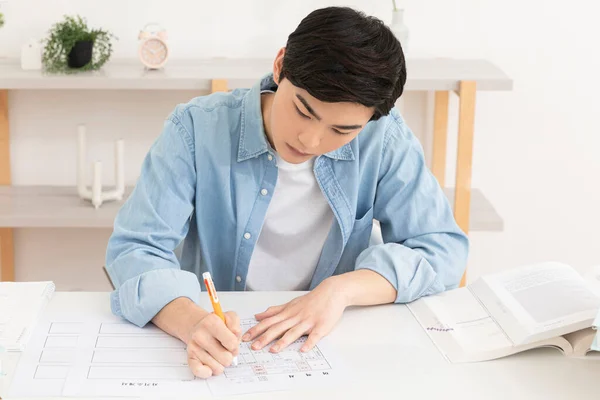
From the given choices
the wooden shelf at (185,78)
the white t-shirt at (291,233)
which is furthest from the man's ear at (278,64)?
the wooden shelf at (185,78)

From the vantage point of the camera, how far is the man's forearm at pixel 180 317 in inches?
48.2

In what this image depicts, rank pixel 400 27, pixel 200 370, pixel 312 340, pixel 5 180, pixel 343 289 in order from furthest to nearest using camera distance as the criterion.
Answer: pixel 5 180 < pixel 400 27 < pixel 343 289 < pixel 312 340 < pixel 200 370

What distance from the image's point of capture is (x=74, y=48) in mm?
2379

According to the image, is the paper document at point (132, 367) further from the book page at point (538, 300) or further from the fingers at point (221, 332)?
the book page at point (538, 300)

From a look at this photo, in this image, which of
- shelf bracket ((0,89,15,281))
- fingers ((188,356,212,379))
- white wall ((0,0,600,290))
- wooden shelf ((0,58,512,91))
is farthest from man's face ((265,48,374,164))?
shelf bracket ((0,89,15,281))

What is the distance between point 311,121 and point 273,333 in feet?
1.02

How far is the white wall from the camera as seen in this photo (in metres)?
2.60

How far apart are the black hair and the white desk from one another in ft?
1.11

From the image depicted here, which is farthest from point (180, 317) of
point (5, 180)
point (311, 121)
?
point (5, 180)

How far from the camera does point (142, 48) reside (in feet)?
7.92

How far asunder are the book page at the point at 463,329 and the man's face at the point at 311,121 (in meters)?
0.31

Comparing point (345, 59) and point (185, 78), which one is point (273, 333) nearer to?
point (345, 59)

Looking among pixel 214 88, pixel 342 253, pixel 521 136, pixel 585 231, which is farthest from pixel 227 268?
pixel 585 231

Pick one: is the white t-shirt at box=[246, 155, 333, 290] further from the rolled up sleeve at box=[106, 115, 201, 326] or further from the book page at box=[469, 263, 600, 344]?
the book page at box=[469, 263, 600, 344]
